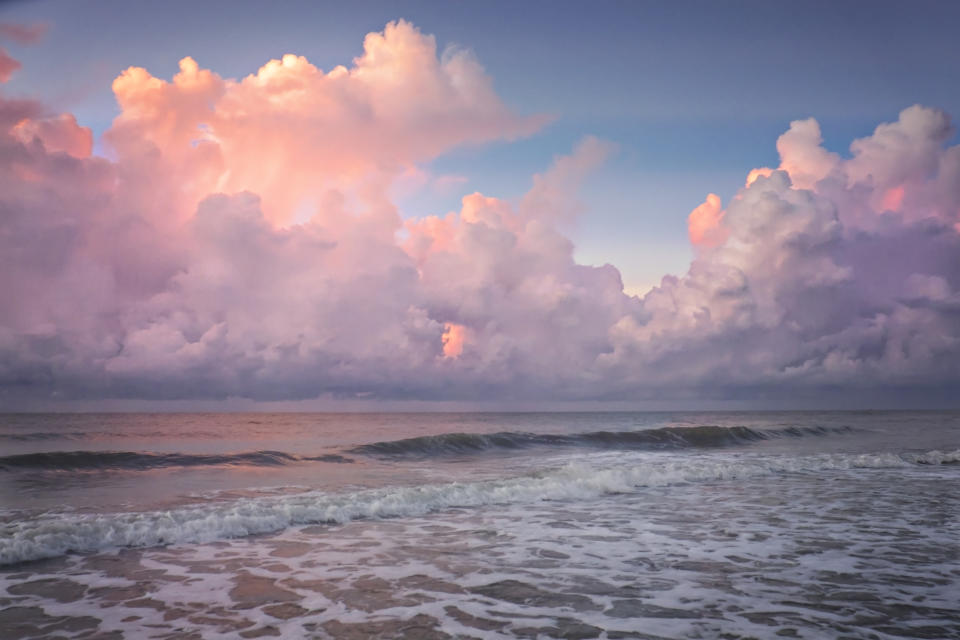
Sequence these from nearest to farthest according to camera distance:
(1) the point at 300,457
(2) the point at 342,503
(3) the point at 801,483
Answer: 1. (2) the point at 342,503
2. (3) the point at 801,483
3. (1) the point at 300,457

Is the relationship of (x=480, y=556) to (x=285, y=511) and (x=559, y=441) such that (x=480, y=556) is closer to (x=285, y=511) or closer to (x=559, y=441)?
(x=285, y=511)

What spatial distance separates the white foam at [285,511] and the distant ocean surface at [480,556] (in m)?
0.05

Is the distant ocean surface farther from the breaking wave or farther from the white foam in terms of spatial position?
the breaking wave

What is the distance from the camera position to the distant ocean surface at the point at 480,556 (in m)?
6.42

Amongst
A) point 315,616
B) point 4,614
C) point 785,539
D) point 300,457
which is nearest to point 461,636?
point 315,616

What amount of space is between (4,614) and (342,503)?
702 cm

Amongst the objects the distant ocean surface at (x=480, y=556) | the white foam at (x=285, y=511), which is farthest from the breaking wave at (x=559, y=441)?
the white foam at (x=285, y=511)


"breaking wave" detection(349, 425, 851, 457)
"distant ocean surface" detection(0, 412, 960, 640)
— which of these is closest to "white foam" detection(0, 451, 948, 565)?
"distant ocean surface" detection(0, 412, 960, 640)

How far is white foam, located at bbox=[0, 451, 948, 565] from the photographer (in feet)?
32.9

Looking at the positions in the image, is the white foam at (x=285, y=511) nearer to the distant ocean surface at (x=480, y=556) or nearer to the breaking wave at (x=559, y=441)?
the distant ocean surface at (x=480, y=556)

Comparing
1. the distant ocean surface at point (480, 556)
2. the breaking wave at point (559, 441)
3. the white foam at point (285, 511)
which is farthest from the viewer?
the breaking wave at point (559, 441)

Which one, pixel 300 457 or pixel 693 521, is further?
pixel 300 457

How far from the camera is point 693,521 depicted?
1210cm

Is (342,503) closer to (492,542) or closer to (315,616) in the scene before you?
(492,542)
